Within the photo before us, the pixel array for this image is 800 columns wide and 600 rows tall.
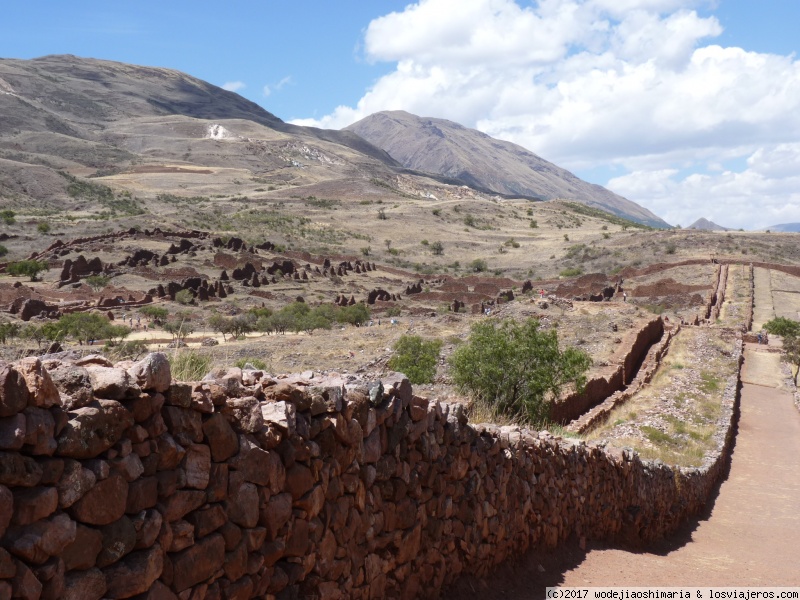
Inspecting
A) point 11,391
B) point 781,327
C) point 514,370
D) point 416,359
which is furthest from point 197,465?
point 781,327

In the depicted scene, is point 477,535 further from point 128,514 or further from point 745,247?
point 745,247

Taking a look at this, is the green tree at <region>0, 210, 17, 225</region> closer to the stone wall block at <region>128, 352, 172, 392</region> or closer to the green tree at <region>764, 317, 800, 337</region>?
the green tree at <region>764, 317, 800, 337</region>

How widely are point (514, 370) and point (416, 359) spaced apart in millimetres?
7871

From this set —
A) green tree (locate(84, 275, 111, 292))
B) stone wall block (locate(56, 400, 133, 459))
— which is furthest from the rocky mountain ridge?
stone wall block (locate(56, 400, 133, 459))

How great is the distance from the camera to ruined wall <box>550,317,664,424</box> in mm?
19266

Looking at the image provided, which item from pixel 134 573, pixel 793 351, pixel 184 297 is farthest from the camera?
pixel 184 297

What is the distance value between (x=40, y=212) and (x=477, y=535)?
99.1m

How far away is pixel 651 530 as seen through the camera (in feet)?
42.3

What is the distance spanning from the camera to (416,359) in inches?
1020

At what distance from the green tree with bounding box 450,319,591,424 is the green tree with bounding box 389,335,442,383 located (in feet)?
12.6

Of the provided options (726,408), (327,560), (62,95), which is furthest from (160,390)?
(62,95)

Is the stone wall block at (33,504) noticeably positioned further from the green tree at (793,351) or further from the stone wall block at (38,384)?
the green tree at (793,351)

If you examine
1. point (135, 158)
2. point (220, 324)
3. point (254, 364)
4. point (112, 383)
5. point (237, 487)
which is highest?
point (135, 158)

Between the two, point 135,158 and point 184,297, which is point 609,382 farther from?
point 135,158
